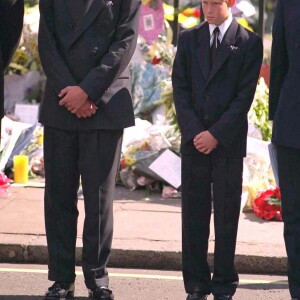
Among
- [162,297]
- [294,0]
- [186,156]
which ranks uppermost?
[294,0]

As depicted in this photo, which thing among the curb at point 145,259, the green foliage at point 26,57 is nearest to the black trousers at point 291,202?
the curb at point 145,259

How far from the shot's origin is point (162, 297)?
245 inches

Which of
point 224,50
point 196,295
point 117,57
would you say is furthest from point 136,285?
point 224,50

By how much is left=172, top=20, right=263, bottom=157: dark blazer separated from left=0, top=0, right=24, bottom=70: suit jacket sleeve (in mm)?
886

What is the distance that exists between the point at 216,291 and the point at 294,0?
60.7 inches

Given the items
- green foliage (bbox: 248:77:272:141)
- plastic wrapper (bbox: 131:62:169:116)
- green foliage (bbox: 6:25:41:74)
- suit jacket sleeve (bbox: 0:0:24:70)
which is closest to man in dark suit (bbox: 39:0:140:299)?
suit jacket sleeve (bbox: 0:0:24:70)

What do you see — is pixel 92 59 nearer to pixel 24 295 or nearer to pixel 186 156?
pixel 186 156

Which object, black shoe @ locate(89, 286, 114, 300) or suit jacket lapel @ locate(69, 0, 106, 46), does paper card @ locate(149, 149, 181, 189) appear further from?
suit jacket lapel @ locate(69, 0, 106, 46)

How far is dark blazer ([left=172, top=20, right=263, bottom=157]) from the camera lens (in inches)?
225

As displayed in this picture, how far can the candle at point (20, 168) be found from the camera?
28.3 ft

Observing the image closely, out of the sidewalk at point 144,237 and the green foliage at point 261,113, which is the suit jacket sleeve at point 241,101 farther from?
the green foliage at point 261,113

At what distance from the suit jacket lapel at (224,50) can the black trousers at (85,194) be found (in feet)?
2.01

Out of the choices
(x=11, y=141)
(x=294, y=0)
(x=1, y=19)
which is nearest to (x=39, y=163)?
(x=11, y=141)

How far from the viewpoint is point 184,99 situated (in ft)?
19.0
